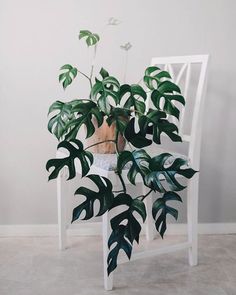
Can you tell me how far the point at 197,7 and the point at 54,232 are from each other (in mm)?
1289

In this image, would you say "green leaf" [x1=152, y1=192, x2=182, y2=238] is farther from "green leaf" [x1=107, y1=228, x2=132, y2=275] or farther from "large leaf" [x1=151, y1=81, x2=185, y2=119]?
"large leaf" [x1=151, y1=81, x2=185, y2=119]

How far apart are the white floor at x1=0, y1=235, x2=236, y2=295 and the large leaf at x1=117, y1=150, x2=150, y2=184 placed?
477 mm

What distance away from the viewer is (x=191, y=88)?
2.09m

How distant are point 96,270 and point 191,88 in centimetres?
96

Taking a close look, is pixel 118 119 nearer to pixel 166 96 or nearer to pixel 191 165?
pixel 166 96

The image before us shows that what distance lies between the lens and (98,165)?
1.60 metres

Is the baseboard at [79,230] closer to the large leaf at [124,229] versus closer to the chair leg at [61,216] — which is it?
the chair leg at [61,216]

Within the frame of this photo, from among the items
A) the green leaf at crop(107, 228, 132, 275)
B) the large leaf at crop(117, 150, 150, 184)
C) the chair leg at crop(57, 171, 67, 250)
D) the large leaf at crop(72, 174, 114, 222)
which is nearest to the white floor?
the chair leg at crop(57, 171, 67, 250)

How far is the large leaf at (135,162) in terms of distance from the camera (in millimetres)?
1414

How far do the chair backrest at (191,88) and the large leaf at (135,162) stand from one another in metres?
0.39

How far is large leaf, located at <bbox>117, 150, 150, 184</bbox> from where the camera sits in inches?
55.7

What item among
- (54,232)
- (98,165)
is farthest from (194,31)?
(54,232)

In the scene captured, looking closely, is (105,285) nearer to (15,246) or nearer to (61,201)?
(61,201)

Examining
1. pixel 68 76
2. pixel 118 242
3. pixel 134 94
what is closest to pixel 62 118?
pixel 68 76
